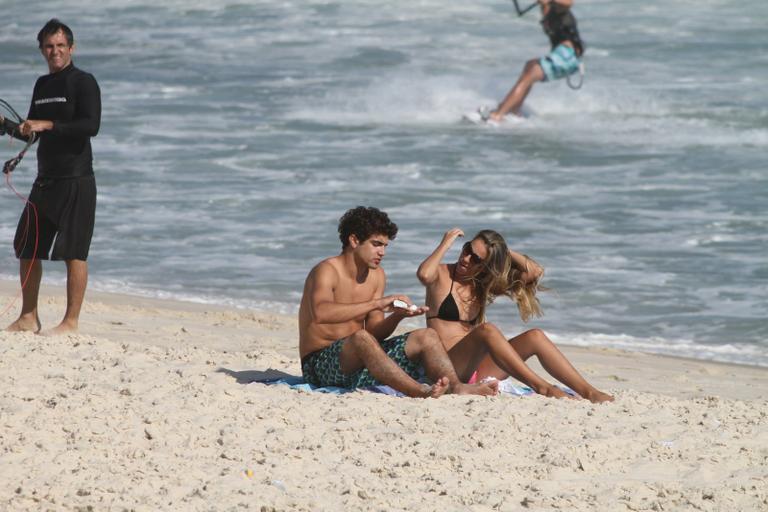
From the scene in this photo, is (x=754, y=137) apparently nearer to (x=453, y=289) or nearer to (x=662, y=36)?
(x=662, y=36)

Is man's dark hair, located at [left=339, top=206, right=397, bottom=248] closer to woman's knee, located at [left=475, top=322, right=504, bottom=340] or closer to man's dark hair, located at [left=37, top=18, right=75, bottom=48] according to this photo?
woman's knee, located at [left=475, top=322, right=504, bottom=340]

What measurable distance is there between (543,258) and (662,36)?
12.4m

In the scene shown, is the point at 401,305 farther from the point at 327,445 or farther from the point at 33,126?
the point at 33,126

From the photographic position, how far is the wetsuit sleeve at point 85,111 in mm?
6438

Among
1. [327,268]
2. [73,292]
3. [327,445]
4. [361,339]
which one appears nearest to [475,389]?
[361,339]

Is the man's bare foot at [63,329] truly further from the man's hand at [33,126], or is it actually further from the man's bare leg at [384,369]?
the man's bare leg at [384,369]

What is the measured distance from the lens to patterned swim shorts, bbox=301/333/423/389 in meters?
5.88

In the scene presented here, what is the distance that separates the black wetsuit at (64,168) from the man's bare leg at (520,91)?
9953 millimetres

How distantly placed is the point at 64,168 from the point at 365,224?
5.15 feet

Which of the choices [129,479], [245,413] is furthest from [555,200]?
[129,479]

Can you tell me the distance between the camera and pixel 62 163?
258 inches

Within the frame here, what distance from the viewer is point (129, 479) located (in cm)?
466

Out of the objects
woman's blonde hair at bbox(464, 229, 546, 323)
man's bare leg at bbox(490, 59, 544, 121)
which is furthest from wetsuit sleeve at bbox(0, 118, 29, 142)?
man's bare leg at bbox(490, 59, 544, 121)

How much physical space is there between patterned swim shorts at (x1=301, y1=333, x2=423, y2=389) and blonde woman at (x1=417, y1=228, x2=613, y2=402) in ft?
0.77
